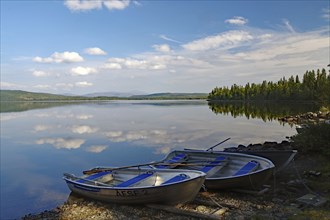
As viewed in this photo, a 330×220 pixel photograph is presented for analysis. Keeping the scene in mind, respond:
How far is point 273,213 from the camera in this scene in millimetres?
9305

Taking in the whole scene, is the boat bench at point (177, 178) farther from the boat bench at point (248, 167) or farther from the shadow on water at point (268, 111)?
the shadow on water at point (268, 111)

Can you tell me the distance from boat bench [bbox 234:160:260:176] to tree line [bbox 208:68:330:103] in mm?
73505

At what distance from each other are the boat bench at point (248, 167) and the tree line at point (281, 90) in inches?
2894

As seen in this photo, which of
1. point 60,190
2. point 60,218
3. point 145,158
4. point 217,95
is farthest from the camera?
point 217,95

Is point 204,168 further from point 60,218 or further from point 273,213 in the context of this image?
point 60,218

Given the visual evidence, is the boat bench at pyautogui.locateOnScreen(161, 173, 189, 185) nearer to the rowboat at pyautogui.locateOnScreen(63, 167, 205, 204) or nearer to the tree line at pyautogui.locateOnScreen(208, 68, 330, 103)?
the rowboat at pyautogui.locateOnScreen(63, 167, 205, 204)

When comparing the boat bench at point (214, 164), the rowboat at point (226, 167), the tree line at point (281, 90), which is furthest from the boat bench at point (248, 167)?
the tree line at point (281, 90)

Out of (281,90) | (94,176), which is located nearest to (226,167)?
(94,176)

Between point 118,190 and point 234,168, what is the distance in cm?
525

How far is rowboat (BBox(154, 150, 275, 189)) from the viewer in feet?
37.1

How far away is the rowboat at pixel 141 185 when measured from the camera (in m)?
9.98

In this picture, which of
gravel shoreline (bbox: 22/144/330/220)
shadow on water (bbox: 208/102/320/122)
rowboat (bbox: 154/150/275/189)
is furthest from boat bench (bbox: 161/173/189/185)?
shadow on water (bbox: 208/102/320/122)

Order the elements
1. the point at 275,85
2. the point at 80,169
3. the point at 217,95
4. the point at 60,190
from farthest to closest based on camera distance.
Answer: the point at 217,95 < the point at 275,85 < the point at 80,169 < the point at 60,190

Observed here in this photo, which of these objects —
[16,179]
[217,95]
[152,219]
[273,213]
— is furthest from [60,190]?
[217,95]
